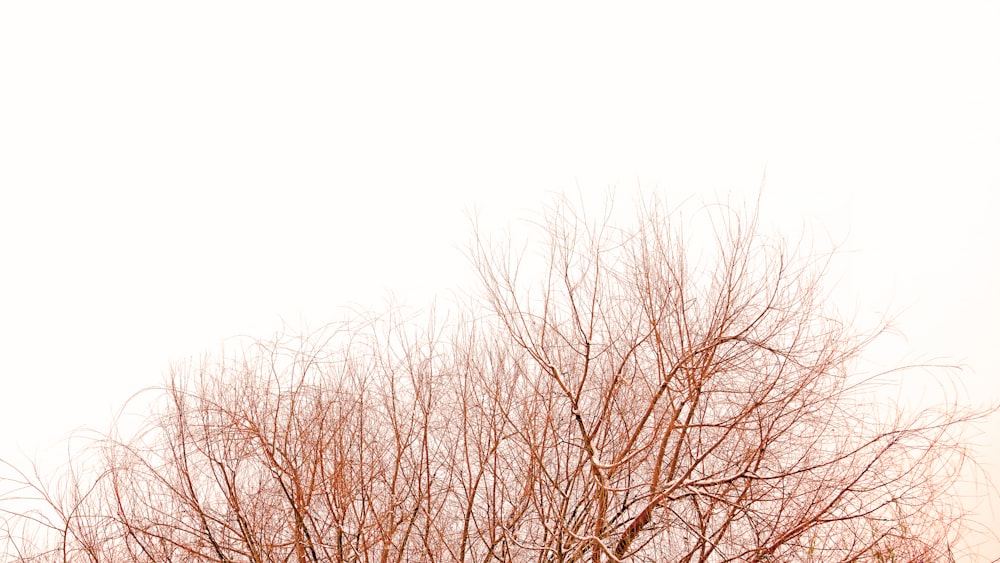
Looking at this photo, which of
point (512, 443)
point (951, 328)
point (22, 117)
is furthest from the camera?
point (22, 117)

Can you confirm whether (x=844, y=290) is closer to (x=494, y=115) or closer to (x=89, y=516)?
(x=494, y=115)

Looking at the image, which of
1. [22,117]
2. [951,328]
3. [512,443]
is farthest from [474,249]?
[22,117]

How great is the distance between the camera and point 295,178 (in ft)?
37.7

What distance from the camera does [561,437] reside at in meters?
4.93

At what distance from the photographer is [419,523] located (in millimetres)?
4797

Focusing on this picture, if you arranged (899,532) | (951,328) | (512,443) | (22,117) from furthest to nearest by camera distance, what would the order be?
1. (22,117)
2. (951,328)
3. (512,443)
4. (899,532)

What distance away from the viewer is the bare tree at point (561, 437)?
4.51 m

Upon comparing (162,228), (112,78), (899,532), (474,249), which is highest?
(112,78)

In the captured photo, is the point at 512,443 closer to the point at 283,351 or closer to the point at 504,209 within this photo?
the point at 283,351

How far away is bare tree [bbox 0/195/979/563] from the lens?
451 centimetres

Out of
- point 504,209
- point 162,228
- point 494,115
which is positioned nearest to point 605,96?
point 494,115

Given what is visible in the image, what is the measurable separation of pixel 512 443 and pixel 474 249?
3.66ft

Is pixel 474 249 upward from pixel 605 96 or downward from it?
downward

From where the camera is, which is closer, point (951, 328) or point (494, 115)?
point (951, 328)
